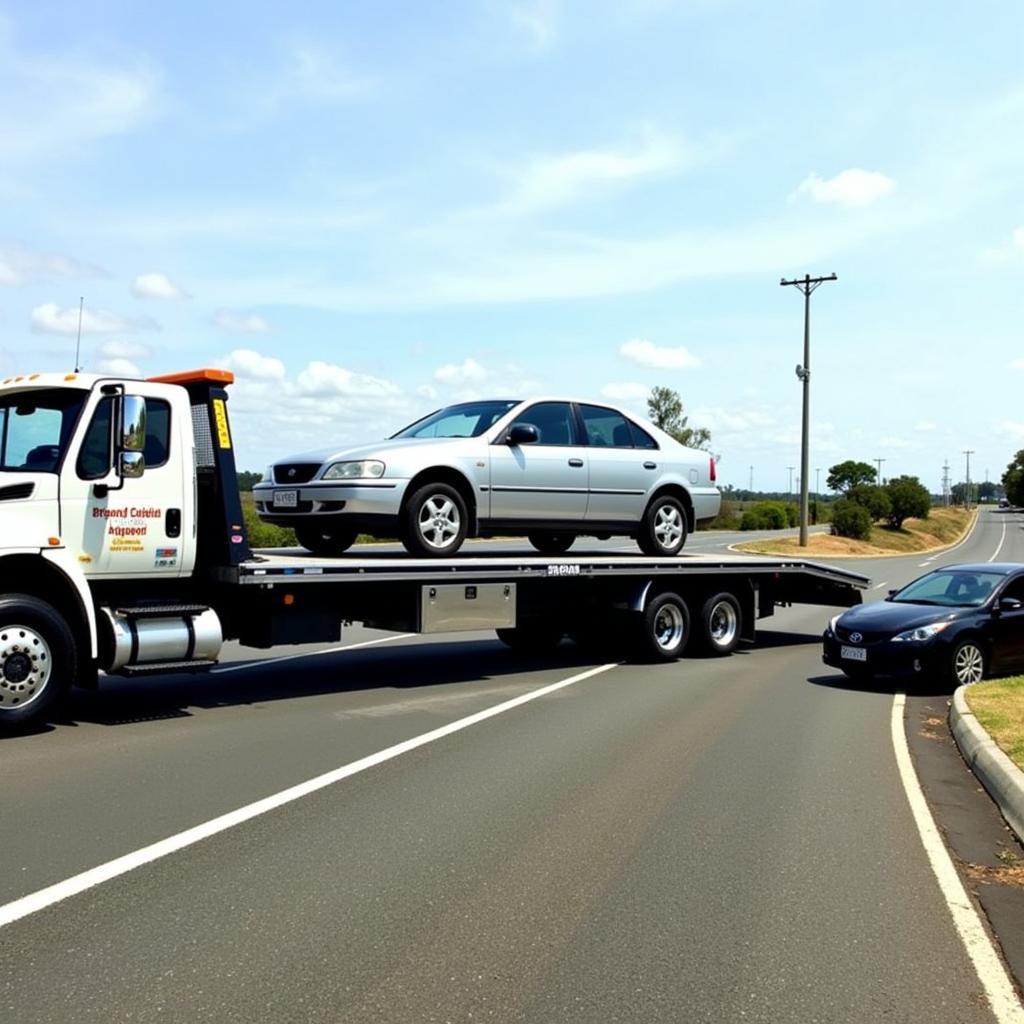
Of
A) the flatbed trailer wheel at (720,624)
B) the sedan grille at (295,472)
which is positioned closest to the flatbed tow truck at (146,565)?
the sedan grille at (295,472)

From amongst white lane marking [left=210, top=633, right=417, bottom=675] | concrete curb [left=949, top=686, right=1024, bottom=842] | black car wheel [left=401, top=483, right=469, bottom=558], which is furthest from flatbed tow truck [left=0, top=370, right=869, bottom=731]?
concrete curb [left=949, top=686, right=1024, bottom=842]

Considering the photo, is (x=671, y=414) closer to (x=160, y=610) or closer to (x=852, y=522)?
(x=852, y=522)

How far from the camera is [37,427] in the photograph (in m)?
8.90

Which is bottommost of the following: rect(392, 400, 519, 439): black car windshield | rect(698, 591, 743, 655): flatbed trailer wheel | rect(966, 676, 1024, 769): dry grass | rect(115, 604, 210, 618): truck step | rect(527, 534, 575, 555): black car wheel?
rect(966, 676, 1024, 769): dry grass

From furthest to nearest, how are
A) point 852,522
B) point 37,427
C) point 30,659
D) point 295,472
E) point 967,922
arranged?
1. point 852,522
2. point 295,472
3. point 37,427
4. point 30,659
5. point 967,922

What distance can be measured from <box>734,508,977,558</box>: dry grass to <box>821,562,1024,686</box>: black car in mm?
27791

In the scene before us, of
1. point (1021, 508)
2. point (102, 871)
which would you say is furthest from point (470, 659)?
point (1021, 508)

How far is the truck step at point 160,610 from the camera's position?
8984mm

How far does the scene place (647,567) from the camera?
13.2 metres

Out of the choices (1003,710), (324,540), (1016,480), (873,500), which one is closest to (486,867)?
(1003,710)

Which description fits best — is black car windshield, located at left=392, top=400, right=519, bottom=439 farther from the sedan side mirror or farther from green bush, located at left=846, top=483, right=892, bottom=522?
green bush, located at left=846, top=483, right=892, bottom=522

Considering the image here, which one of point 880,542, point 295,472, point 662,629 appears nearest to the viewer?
point 295,472

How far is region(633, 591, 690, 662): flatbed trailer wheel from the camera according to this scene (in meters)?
13.4

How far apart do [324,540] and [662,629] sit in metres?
4.40
